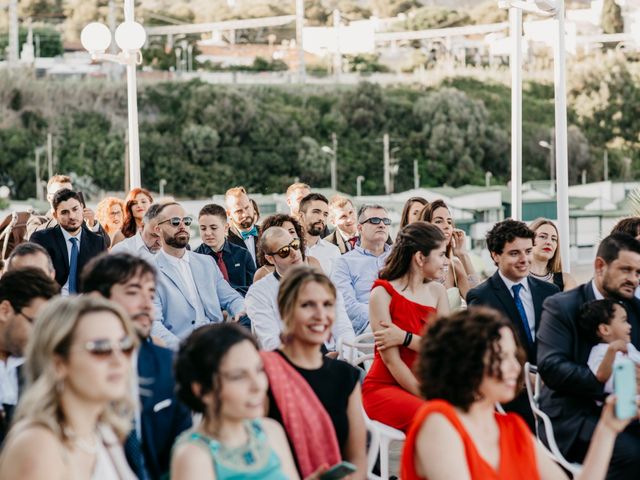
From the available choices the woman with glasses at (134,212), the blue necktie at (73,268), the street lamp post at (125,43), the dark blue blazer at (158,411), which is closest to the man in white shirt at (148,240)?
the blue necktie at (73,268)

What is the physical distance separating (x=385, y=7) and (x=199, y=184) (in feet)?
63.1

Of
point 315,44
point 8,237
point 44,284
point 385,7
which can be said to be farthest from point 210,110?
point 44,284

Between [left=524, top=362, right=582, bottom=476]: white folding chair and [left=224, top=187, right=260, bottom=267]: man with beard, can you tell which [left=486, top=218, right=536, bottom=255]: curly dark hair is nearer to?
[left=524, top=362, right=582, bottom=476]: white folding chair

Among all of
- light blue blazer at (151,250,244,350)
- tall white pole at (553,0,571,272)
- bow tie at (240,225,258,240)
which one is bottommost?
light blue blazer at (151,250,244,350)

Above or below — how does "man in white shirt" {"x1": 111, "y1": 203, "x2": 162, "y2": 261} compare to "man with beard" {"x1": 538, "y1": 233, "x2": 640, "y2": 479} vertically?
above

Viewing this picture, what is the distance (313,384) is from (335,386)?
85 mm

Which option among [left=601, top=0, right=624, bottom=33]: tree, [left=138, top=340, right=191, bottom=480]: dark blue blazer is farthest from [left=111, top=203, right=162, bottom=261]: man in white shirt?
[left=601, top=0, right=624, bottom=33]: tree

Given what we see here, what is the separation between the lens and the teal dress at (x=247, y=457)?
303 centimetres

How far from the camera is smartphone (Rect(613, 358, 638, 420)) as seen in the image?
3121 millimetres

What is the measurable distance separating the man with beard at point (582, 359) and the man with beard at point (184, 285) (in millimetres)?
2096

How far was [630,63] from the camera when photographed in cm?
5428

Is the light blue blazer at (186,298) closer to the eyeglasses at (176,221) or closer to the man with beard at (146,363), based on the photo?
the eyeglasses at (176,221)

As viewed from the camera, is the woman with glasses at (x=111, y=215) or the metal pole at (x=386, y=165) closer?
the woman with glasses at (x=111, y=215)

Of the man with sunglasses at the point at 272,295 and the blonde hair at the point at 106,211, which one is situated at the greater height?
the blonde hair at the point at 106,211
